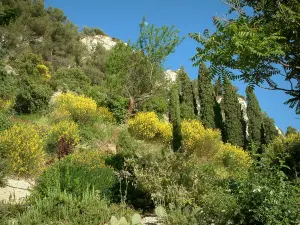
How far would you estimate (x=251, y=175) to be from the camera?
4500 millimetres

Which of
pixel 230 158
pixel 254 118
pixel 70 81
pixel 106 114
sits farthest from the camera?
pixel 254 118

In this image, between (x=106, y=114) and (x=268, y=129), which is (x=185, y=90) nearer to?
(x=268, y=129)

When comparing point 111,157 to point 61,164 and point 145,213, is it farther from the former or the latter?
point 145,213

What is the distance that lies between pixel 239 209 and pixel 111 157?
22.9ft

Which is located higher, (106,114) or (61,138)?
(106,114)

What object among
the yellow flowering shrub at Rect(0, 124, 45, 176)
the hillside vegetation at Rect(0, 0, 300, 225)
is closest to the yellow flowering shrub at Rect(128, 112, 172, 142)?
the hillside vegetation at Rect(0, 0, 300, 225)

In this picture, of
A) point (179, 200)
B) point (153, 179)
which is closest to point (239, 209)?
point (179, 200)

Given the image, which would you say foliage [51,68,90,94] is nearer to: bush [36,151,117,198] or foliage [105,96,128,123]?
foliage [105,96,128,123]

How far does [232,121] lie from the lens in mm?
24578

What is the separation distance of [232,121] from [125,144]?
14.8m

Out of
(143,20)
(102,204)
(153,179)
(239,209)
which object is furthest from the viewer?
(143,20)

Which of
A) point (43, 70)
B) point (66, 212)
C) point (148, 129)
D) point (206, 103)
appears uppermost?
point (43, 70)

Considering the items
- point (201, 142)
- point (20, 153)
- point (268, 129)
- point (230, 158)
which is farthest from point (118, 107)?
point (268, 129)

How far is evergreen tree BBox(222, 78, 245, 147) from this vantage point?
2420cm
